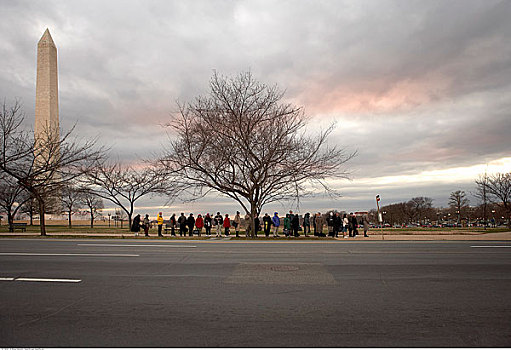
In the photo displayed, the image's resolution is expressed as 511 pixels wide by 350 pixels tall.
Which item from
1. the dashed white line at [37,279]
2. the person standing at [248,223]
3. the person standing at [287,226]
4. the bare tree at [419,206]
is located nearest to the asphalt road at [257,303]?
the dashed white line at [37,279]

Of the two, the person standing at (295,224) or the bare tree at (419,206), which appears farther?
the bare tree at (419,206)

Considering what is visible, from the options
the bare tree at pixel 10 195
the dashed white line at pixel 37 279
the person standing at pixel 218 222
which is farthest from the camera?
the bare tree at pixel 10 195

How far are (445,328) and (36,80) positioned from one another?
4516 centimetres

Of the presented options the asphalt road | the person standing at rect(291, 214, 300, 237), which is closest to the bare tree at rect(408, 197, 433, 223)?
the person standing at rect(291, 214, 300, 237)

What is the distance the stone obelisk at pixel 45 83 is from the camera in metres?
39.4

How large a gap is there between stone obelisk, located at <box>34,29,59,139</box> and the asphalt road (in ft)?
111

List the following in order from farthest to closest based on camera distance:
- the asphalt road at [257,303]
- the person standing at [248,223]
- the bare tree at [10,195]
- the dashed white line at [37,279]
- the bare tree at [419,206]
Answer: the bare tree at [419,206], the bare tree at [10,195], the person standing at [248,223], the dashed white line at [37,279], the asphalt road at [257,303]

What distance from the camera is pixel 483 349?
433 cm

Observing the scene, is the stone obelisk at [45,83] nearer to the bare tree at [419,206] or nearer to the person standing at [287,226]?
the person standing at [287,226]

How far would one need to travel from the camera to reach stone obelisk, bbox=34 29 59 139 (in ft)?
129

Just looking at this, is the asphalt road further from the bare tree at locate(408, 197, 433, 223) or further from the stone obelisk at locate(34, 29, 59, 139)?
the bare tree at locate(408, 197, 433, 223)

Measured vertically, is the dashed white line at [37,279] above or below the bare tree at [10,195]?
below

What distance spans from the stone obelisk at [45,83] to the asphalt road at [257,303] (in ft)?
111

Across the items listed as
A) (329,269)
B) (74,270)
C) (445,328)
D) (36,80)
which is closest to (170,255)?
(74,270)
